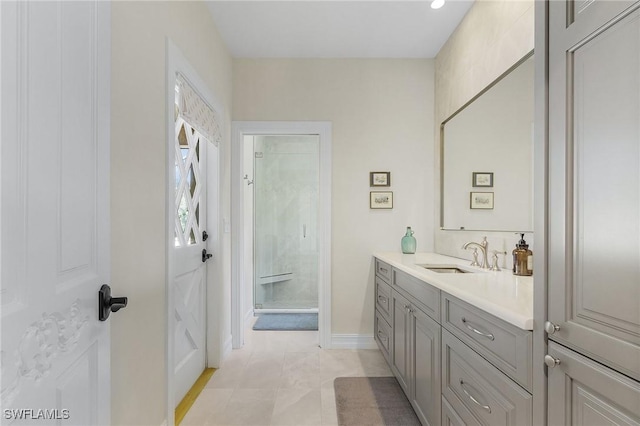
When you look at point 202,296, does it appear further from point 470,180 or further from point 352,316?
point 470,180

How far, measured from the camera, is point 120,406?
122cm

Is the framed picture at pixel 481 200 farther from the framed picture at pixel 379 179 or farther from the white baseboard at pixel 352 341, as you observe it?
the white baseboard at pixel 352 341

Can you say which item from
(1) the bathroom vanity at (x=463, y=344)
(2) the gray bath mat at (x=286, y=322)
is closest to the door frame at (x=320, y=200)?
(2) the gray bath mat at (x=286, y=322)

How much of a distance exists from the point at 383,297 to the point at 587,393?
6.23ft

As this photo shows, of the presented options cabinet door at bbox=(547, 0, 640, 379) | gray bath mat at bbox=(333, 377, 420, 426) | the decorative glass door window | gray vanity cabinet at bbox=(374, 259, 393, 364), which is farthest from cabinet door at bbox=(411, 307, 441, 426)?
the decorative glass door window

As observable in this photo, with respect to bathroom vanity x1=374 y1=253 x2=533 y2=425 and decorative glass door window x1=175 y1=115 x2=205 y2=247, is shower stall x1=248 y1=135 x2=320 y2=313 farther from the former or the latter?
bathroom vanity x1=374 y1=253 x2=533 y2=425

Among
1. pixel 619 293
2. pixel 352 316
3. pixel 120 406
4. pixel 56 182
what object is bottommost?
pixel 352 316

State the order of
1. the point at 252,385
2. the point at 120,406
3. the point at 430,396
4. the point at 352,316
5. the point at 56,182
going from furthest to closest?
the point at 352,316 → the point at 252,385 → the point at 430,396 → the point at 120,406 → the point at 56,182

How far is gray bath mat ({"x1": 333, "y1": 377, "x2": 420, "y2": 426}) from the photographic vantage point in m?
1.88

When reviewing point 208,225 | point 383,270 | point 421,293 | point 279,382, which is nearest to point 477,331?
point 421,293

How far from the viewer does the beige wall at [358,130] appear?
9.82 feet

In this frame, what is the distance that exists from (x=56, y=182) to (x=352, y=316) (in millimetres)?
2638

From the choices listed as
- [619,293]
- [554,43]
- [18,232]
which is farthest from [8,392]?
[554,43]

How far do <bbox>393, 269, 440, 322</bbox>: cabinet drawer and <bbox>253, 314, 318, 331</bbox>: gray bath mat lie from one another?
5.64 feet
